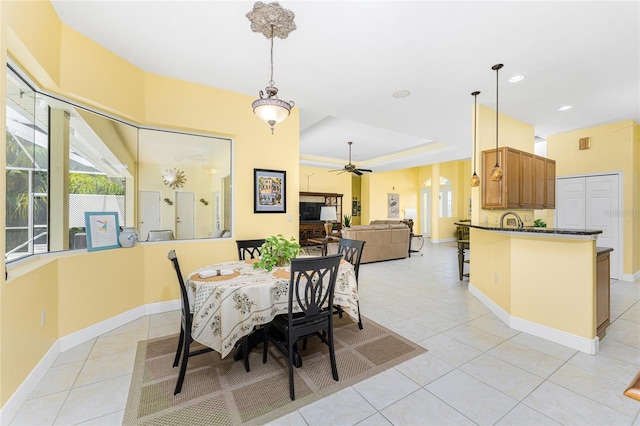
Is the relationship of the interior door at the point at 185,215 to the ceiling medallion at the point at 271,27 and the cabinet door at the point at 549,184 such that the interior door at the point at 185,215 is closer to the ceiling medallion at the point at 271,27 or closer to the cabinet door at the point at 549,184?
the ceiling medallion at the point at 271,27

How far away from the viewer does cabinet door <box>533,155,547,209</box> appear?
4.47 metres

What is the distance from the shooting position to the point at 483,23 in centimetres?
227

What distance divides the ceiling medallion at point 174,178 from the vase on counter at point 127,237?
814 mm

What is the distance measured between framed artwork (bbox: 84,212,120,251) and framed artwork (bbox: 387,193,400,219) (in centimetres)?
987

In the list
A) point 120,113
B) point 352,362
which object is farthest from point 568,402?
point 120,113

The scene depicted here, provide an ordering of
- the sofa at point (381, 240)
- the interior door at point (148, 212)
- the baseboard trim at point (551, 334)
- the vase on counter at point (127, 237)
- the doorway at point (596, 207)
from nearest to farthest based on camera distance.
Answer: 1. the baseboard trim at point (551, 334)
2. the vase on counter at point (127, 237)
3. the interior door at point (148, 212)
4. the doorway at point (596, 207)
5. the sofa at point (381, 240)

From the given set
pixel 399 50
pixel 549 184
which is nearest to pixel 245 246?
pixel 399 50

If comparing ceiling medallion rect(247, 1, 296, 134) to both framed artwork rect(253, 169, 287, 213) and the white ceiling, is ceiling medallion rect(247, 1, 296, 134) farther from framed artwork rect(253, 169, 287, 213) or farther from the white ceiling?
framed artwork rect(253, 169, 287, 213)

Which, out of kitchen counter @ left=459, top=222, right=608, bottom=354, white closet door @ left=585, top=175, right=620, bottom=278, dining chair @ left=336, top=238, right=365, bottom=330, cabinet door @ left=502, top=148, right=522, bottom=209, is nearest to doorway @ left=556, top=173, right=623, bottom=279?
white closet door @ left=585, top=175, right=620, bottom=278

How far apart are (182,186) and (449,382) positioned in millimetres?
3787

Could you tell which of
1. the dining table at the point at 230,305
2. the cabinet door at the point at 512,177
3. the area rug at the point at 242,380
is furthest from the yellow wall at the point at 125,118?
the cabinet door at the point at 512,177

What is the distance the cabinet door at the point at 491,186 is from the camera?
12.8 ft

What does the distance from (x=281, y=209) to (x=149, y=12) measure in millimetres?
2570

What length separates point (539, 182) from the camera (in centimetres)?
457
